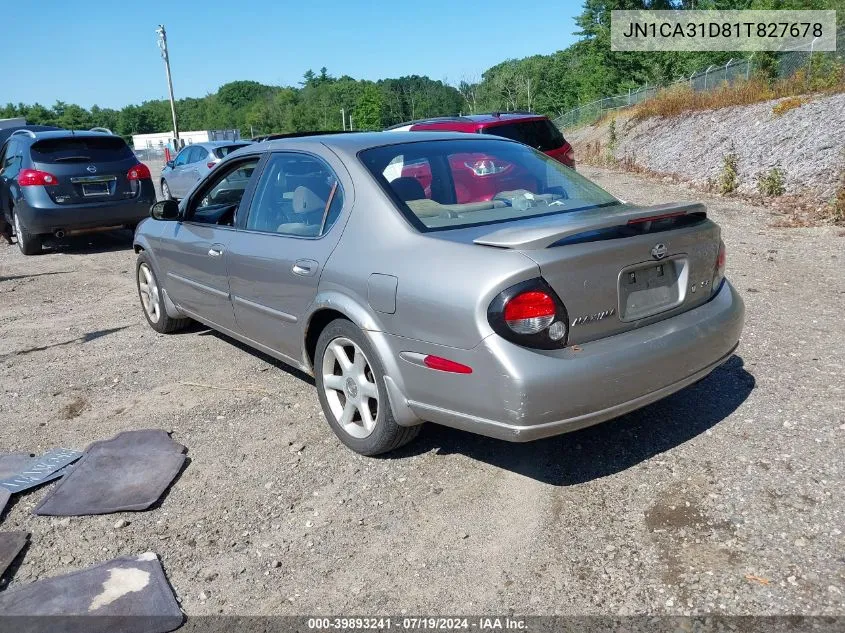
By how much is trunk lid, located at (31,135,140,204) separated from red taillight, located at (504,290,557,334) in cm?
930

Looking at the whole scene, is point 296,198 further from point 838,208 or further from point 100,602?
point 838,208

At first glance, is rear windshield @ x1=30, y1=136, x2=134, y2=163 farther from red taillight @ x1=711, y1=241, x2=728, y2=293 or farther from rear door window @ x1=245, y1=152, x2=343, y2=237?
red taillight @ x1=711, y1=241, x2=728, y2=293

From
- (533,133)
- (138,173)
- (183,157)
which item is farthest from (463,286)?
(183,157)

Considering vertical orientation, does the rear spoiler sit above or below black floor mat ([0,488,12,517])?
above

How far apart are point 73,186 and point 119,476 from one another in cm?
798

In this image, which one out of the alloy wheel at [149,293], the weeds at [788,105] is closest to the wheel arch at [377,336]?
the alloy wheel at [149,293]

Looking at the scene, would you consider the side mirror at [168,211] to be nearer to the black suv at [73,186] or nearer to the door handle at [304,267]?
the door handle at [304,267]

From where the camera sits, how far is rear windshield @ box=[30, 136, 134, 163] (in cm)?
1033

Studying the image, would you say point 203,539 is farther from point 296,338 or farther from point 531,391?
point 531,391

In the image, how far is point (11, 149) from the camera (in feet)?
37.7

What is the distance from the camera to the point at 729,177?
1320 cm

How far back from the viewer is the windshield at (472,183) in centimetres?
355

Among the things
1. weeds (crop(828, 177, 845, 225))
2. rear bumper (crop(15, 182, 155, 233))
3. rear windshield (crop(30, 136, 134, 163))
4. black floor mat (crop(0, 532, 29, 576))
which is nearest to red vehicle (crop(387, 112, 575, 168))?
weeds (crop(828, 177, 845, 225))

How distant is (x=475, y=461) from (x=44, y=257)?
9.47 metres
